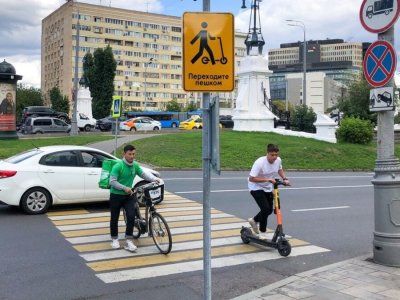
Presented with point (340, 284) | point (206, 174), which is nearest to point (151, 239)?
point (340, 284)

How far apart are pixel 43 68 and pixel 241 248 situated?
151 metres

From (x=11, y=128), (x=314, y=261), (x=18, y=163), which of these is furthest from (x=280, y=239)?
(x=11, y=128)

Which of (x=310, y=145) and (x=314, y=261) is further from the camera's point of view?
(x=310, y=145)

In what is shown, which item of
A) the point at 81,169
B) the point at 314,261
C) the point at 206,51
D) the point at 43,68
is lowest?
the point at 314,261

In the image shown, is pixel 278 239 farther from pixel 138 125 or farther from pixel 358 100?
pixel 138 125

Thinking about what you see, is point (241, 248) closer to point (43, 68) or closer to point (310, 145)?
point (310, 145)

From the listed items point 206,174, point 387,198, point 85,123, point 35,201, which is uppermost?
point 85,123

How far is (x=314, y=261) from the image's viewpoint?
788 cm

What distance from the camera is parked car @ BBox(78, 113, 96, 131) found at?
173 feet

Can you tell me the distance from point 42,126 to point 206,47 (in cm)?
4294

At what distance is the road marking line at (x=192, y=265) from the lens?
6.84 metres

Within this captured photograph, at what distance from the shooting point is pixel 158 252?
8172 millimetres

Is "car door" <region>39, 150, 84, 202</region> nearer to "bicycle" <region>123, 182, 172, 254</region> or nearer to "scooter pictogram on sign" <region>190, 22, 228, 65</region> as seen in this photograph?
"bicycle" <region>123, 182, 172, 254</region>

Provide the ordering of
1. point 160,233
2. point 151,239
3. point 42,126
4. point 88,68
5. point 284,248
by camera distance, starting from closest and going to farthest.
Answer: point 284,248 < point 160,233 < point 151,239 < point 42,126 < point 88,68
